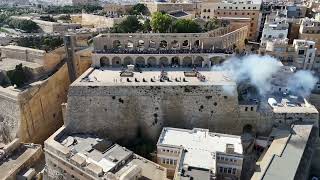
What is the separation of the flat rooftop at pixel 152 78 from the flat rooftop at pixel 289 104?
5.02 metres

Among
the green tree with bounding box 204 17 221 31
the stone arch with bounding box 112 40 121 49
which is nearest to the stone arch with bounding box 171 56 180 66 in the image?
the stone arch with bounding box 112 40 121 49

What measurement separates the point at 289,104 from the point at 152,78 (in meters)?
14.8

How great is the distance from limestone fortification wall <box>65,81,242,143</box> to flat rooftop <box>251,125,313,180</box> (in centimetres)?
488

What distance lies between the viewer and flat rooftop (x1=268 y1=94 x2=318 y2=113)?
35787mm

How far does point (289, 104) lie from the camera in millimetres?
37000

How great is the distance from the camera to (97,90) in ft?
117

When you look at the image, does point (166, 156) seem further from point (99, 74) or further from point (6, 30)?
point (6, 30)

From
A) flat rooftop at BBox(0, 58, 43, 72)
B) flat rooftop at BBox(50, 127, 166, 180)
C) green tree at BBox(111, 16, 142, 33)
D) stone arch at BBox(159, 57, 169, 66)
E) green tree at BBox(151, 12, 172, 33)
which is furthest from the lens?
green tree at BBox(111, 16, 142, 33)

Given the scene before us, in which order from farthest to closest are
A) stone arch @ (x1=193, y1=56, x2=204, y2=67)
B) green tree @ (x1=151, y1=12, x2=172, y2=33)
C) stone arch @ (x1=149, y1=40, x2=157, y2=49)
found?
green tree @ (x1=151, y1=12, x2=172, y2=33) → stone arch @ (x1=149, y1=40, x2=157, y2=49) → stone arch @ (x1=193, y1=56, x2=204, y2=67)

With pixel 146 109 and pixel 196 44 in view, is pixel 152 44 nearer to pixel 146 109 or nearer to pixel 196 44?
pixel 196 44

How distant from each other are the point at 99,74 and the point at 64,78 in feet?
25.5

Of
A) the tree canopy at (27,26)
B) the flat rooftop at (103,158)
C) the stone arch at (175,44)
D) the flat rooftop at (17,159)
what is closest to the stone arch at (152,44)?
the stone arch at (175,44)

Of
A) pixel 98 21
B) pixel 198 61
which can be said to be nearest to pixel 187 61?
pixel 198 61

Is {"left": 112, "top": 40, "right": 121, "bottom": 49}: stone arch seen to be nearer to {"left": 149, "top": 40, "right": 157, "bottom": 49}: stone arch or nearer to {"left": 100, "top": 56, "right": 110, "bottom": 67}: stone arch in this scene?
{"left": 100, "top": 56, "right": 110, "bottom": 67}: stone arch
